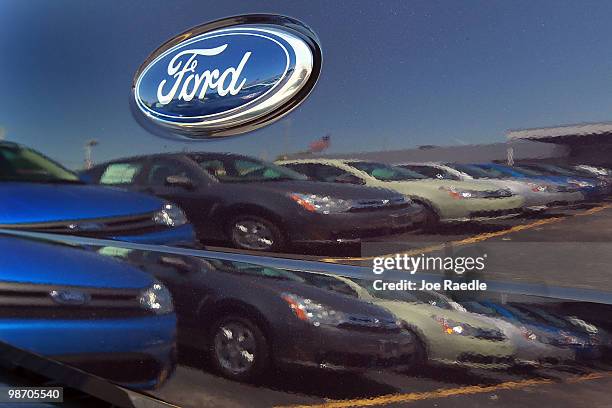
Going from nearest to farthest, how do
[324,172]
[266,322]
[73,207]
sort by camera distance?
[324,172] → [266,322] → [73,207]

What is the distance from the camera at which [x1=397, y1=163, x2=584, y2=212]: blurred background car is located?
59.7 inches

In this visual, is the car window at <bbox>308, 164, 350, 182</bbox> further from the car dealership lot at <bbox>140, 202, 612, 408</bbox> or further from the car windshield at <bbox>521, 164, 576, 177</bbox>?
the car windshield at <bbox>521, 164, 576, 177</bbox>

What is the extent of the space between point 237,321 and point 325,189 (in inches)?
21.4

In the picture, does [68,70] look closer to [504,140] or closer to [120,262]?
[120,262]

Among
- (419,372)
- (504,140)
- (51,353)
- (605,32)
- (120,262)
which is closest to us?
(605,32)

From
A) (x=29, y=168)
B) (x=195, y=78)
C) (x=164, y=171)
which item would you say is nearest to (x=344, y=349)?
(x=164, y=171)

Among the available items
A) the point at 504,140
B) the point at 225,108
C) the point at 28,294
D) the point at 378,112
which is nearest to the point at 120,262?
the point at 28,294

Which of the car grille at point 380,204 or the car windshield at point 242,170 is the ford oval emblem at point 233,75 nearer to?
the car windshield at point 242,170

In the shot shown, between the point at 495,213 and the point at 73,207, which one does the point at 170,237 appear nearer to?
the point at 73,207

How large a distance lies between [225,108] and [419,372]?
99 centimetres

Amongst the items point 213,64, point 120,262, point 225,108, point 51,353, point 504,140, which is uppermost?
point 213,64

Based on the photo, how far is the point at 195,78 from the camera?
1895 millimetres

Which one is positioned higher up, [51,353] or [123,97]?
[123,97]

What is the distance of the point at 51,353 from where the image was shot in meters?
2.34
